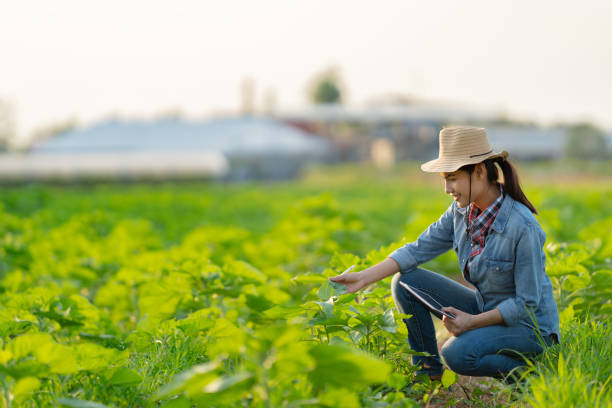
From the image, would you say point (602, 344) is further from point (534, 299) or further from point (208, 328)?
point (208, 328)

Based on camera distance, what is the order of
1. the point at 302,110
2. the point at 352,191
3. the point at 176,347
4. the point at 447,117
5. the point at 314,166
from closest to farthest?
the point at 176,347 → the point at 352,191 → the point at 314,166 → the point at 447,117 → the point at 302,110

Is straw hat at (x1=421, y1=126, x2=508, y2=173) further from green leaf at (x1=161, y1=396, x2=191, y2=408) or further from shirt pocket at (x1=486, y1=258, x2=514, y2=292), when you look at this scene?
green leaf at (x1=161, y1=396, x2=191, y2=408)

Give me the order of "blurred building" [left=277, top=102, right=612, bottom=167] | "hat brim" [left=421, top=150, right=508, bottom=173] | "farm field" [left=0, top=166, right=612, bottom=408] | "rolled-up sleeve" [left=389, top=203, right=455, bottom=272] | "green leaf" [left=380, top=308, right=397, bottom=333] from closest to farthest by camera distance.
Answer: "farm field" [left=0, top=166, right=612, bottom=408]
"green leaf" [left=380, top=308, right=397, bottom=333]
"hat brim" [left=421, top=150, right=508, bottom=173]
"rolled-up sleeve" [left=389, top=203, right=455, bottom=272]
"blurred building" [left=277, top=102, right=612, bottom=167]

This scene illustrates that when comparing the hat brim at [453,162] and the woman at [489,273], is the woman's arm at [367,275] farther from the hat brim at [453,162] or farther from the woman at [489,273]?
the hat brim at [453,162]

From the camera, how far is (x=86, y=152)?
36750 mm

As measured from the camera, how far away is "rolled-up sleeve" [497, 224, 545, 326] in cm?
255

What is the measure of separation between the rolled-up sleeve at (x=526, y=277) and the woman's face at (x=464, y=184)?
241 mm

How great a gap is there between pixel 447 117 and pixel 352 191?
2408 cm

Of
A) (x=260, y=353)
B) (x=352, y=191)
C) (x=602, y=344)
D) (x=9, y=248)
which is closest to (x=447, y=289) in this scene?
(x=602, y=344)

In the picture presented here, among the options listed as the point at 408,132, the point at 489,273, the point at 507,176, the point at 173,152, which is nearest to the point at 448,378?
the point at 489,273

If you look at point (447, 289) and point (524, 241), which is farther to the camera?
point (447, 289)

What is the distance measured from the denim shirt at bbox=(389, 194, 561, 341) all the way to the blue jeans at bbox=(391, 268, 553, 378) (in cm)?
7

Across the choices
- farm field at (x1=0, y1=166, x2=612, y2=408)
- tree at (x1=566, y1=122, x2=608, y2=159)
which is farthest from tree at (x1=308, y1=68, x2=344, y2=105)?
farm field at (x1=0, y1=166, x2=612, y2=408)

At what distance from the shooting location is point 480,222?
Result: 2686mm
